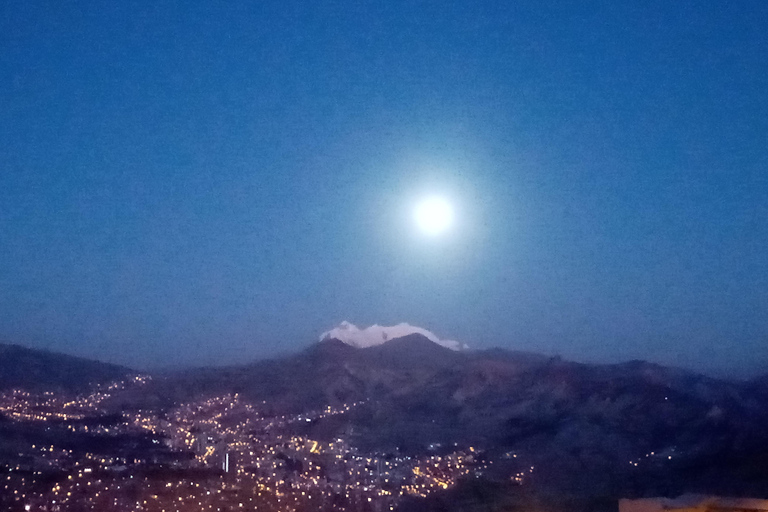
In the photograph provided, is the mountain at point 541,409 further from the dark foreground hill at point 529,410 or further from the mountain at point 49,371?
the mountain at point 49,371

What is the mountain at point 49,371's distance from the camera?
29.0 m

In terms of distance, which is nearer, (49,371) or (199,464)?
(199,464)

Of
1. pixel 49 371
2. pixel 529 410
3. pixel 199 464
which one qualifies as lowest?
pixel 199 464

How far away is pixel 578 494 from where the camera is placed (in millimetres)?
19766

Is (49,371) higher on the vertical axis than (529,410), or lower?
higher

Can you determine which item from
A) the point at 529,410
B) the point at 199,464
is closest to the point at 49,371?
the point at 199,464

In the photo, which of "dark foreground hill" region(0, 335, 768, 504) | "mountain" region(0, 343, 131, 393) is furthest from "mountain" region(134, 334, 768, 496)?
"mountain" region(0, 343, 131, 393)

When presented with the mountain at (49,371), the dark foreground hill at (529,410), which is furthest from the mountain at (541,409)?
the mountain at (49,371)

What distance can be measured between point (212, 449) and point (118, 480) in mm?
3596

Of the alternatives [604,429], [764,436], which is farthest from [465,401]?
[764,436]

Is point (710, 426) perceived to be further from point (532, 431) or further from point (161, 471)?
point (161, 471)

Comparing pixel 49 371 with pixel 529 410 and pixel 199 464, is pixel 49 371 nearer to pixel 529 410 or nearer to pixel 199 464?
pixel 199 464

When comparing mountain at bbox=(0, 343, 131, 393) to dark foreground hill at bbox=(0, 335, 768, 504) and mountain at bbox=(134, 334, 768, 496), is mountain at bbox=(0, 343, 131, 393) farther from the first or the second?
mountain at bbox=(134, 334, 768, 496)

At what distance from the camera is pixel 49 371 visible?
3028 centimetres
